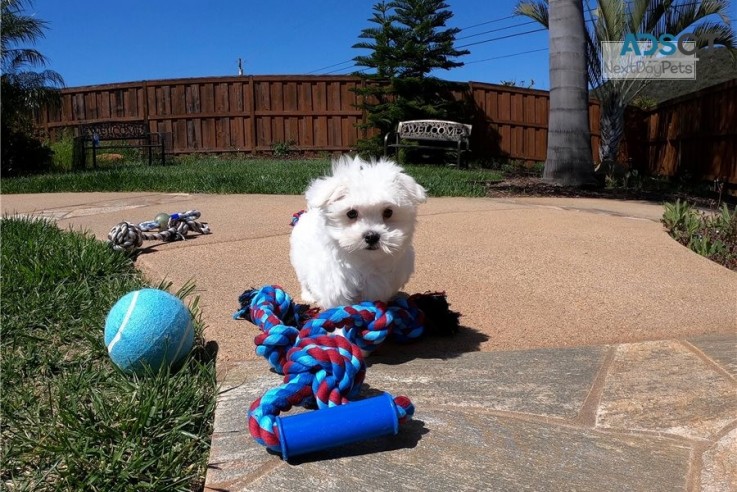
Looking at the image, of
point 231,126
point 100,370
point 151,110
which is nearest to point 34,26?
point 151,110

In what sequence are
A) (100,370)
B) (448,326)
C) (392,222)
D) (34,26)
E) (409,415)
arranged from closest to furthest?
(409,415), (100,370), (392,222), (448,326), (34,26)

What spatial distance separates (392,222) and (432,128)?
14.7 meters

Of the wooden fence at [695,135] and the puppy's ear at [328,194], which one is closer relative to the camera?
the puppy's ear at [328,194]

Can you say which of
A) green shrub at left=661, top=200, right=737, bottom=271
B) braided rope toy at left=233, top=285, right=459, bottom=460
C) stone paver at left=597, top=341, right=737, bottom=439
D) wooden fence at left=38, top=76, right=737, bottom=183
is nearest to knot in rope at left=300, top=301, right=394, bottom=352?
braided rope toy at left=233, top=285, right=459, bottom=460

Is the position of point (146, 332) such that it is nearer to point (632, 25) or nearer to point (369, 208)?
point (369, 208)

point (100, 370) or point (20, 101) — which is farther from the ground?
point (20, 101)

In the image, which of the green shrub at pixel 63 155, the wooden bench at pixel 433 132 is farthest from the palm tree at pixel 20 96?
the wooden bench at pixel 433 132

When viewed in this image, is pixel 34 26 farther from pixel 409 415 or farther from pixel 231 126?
pixel 409 415

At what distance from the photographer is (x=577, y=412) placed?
2443mm

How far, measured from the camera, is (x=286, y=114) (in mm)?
21094

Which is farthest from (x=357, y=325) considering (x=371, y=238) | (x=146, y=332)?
(x=146, y=332)

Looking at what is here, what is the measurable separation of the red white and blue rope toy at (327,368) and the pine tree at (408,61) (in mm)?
15902

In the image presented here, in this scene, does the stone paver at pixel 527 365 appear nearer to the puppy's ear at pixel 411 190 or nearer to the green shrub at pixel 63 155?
the puppy's ear at pixel 411 190

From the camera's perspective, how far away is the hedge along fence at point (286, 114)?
68.2 feet
